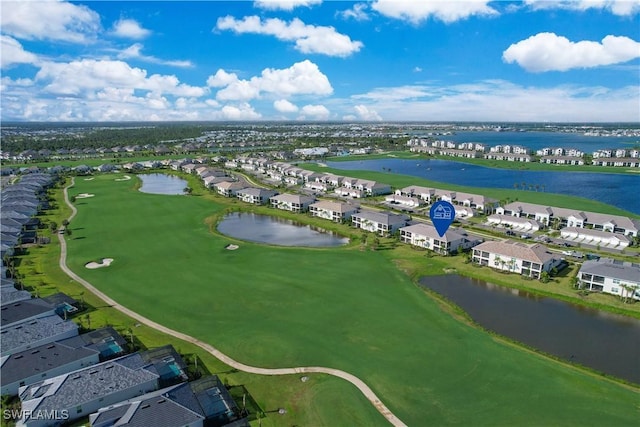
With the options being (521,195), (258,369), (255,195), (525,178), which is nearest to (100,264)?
(258,369)

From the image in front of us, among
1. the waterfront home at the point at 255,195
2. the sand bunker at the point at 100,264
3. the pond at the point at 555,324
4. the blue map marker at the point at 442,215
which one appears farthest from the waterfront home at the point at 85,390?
the waterfront home at the point at 255,195

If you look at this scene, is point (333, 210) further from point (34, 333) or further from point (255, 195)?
point (34, 333)

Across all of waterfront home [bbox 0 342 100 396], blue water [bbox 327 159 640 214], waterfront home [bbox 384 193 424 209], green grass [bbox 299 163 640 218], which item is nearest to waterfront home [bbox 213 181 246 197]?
waterfront home [bbox 384 193 424 209]

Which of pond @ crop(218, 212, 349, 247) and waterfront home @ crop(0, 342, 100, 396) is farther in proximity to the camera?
pond @ crop(218, 212, 349, 247)

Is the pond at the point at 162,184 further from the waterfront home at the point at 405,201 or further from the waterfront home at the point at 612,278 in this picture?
the waterfront home at the point at 612,278

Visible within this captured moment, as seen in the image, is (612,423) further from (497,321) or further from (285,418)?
(285,418)

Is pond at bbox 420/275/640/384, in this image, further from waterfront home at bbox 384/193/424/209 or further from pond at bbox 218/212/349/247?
waterfront home at bbox 384/193/424/209
